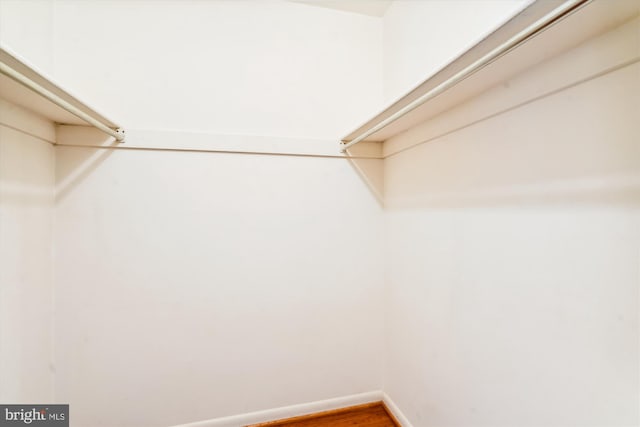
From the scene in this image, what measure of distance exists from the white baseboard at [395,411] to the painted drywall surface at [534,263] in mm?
199

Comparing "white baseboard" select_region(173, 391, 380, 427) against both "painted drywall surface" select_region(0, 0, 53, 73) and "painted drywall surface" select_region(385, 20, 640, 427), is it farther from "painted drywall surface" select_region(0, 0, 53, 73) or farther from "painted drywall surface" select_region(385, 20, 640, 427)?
"painted drywall surface" select_region(0, 0, 53, 73)

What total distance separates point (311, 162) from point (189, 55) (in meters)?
0.94

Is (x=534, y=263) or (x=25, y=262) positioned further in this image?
(x=25, y=262)

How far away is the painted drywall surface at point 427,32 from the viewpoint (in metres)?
1.08

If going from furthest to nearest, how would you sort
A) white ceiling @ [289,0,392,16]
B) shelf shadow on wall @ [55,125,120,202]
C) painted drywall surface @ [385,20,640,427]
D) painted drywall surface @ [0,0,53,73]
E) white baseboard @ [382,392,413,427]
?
1. white ceiling @ [289,0,392,16]
2. white baseboard @ [382,392,413,427]
3. shelf shadow on wall @ [55,125,120,202]
4. painted drywall surface @ [0,0,53,73]
5. painted drywall surface @ [385,20,640,427]

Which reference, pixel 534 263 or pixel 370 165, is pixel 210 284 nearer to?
pixel 370 165

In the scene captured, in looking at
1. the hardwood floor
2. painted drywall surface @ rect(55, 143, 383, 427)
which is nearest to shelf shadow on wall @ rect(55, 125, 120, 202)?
painted drywall surface @ rect(55, 143, 383, 427)

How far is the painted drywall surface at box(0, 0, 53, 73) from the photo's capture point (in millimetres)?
1187

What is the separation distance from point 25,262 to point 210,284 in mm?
820

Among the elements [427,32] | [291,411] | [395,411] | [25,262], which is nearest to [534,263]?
[427,32]

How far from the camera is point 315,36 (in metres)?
1.75

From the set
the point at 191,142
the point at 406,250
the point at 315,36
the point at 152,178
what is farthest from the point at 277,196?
the point at 315,36

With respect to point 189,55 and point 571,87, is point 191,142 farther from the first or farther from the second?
point 571,87

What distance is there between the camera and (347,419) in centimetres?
170
